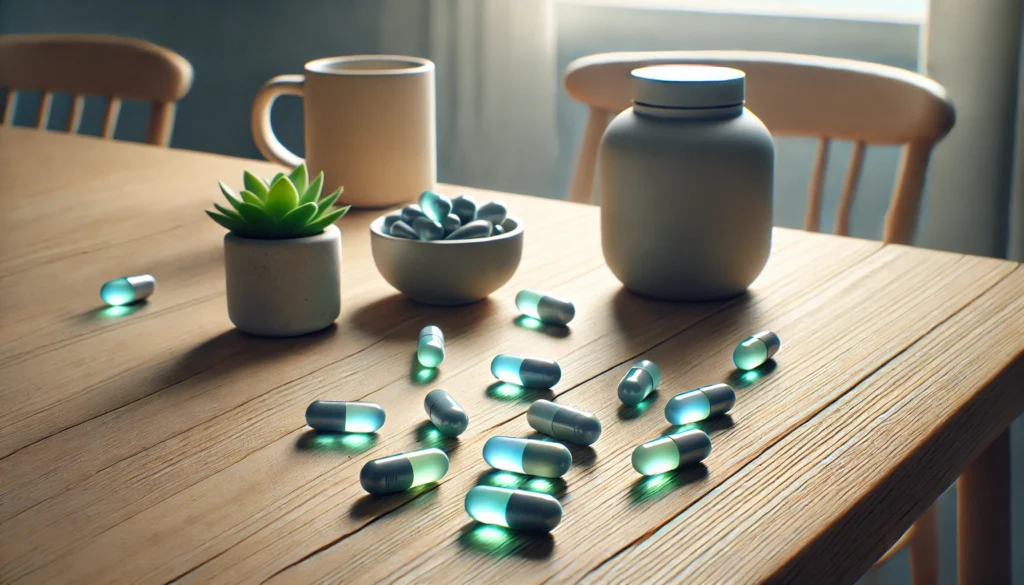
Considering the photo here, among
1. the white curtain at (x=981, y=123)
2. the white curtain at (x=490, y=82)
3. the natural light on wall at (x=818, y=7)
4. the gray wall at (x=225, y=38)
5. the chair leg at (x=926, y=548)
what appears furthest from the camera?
the gray wall at (x=225, y=38)

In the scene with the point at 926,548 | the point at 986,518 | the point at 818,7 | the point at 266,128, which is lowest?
the point at 926,548

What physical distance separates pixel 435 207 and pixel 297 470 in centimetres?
35

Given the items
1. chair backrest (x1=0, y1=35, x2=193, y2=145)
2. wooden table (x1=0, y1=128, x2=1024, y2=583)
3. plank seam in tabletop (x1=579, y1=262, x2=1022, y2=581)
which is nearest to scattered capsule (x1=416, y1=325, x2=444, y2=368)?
wooden table (x1=0, y1=128, x2=1024, y2=583)

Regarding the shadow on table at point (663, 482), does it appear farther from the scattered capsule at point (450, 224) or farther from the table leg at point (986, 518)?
the table leg at point (986, 518)

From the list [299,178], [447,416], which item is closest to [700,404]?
[447,416]

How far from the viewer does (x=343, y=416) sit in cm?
63

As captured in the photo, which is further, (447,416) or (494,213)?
(494,213)

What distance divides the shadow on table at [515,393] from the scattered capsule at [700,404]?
88mm

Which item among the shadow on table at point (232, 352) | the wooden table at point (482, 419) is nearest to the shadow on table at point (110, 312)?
the wooden table at point (482, 419)

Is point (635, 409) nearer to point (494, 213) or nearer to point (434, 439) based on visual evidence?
point (434, 439)

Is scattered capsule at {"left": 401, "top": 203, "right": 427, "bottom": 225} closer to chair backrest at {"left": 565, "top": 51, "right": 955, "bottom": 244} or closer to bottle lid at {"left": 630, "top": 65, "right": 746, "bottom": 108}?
bottle lid at {"left": 630, "top": 65, "right": 746, "bottom": 108}

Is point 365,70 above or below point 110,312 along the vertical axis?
above

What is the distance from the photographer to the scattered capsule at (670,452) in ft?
1.89

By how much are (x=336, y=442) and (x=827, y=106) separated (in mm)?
900
